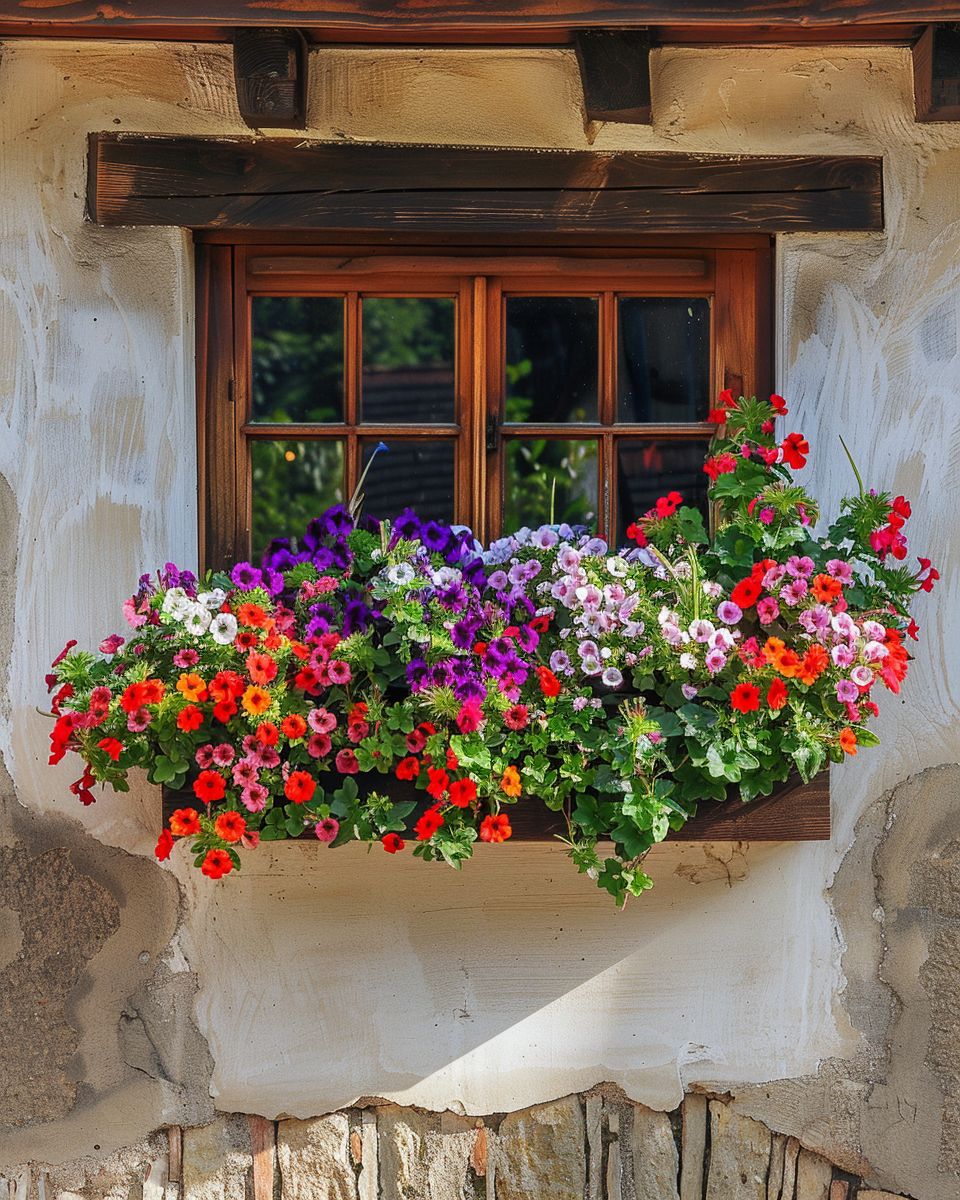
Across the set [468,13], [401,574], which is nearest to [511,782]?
[401,574]

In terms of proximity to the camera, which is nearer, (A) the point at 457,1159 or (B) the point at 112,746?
(B) the point at 112,746

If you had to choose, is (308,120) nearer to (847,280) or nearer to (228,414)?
(228,414)

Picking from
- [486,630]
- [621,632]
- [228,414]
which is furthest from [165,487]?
[621,632]

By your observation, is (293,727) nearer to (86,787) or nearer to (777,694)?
(86,787)

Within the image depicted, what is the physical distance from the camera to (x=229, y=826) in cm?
200

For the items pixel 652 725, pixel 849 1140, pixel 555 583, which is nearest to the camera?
pixel 652 725

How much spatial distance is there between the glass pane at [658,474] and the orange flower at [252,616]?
85 centimetres

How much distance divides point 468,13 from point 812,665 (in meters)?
1.30

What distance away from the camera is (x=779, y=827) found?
2186mm

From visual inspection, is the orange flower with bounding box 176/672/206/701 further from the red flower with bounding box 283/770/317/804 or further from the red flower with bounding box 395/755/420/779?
the red flower with bounding box 395/755/420/779

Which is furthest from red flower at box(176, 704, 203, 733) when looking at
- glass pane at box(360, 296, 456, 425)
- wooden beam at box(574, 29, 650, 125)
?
wooden beam at box(574, 29, 650, 125)

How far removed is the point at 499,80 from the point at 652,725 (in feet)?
4.47

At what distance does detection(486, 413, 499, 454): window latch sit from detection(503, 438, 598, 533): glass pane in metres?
0.05

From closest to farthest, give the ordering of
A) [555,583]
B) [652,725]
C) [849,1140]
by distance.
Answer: [652,725], [555,583], [849,1140]
